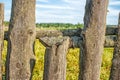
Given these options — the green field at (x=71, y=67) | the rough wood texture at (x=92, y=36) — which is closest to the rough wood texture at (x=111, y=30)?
the rough wood texture at (x=92, y=36)

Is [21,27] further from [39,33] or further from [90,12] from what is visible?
[90,12]

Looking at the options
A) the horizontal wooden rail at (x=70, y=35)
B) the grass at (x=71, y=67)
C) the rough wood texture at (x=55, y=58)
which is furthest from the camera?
the grass at (x=71, y=67)

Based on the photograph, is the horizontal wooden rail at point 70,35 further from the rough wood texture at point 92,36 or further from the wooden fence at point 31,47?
the rough wood texture at point 92,36

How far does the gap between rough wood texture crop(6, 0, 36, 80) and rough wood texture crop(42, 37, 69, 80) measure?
0.20 meters

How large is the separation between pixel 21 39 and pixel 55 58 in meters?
0.43

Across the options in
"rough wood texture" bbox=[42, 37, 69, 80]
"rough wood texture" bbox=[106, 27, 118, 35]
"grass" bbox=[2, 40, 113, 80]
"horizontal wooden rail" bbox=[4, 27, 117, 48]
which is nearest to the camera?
"rough wood texture" bbox=[42, 37, 69, 80]

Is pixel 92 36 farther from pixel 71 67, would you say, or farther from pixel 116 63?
pixel 71 67

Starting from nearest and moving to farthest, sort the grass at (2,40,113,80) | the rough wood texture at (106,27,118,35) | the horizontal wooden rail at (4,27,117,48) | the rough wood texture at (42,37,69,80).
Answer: the rough wood texture at (42,37,69,80) → the horizontal wooden rail at (4,27,117,48) → the rough wood texture at (106,27,118,35) → the grass at (2,40,113,80)

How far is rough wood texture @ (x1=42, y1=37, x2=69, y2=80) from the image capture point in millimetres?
3906

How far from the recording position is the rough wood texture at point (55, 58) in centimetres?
391

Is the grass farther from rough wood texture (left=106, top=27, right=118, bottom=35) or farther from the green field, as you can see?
rough wood texture (left=106, top=27, right=118, bottom=35)

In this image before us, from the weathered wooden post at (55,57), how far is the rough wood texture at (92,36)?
225 millimetres

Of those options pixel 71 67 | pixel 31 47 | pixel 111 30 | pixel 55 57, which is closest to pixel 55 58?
pixel 55 57

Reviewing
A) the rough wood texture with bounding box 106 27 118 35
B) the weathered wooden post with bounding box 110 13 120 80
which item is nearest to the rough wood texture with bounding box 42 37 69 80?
the weathered wooden post with bounding box 110 13 120 80
